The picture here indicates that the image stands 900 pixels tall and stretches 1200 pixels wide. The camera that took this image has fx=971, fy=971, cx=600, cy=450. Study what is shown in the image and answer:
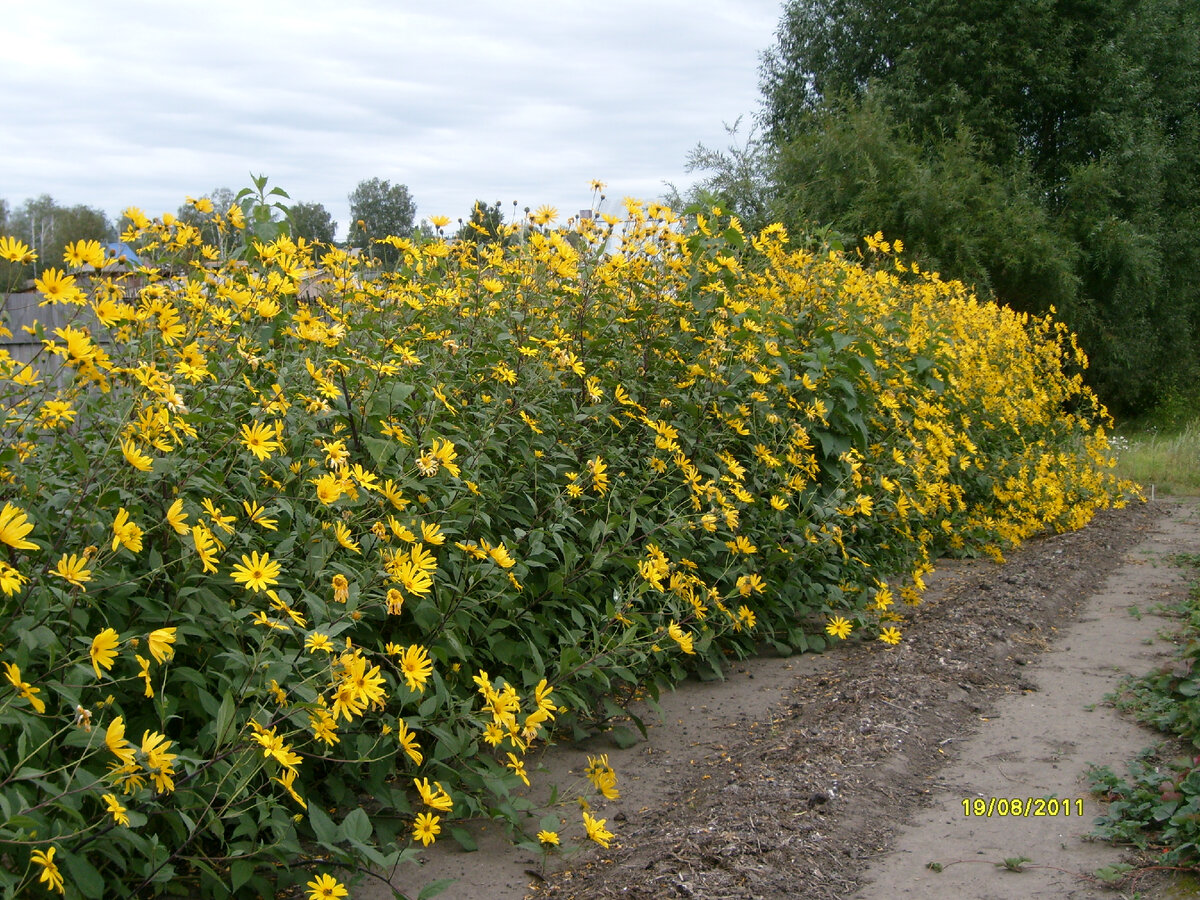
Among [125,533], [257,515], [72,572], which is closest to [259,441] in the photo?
[257,515]

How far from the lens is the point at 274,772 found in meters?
1.87

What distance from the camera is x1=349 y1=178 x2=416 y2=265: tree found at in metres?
3.65

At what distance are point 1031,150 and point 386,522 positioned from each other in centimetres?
1631

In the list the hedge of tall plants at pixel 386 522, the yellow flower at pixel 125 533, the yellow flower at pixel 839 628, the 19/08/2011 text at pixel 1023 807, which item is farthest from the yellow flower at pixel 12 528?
the yellow flower at pixel 839 628

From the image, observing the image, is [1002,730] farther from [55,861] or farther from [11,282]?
[11,282]

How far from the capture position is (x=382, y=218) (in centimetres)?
541

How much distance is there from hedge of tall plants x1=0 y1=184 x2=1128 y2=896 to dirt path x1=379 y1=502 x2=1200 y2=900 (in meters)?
0.15

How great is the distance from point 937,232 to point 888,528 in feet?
23.7

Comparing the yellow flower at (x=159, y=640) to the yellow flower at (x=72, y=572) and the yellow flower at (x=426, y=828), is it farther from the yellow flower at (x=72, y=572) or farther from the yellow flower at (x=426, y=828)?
the yellow flower at (x=426, y=828)

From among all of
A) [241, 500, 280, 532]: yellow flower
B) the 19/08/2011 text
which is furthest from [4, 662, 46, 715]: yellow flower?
the 19/08/2011 text

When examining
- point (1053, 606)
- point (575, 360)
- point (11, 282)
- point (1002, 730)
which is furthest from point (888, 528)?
point (11, 282)

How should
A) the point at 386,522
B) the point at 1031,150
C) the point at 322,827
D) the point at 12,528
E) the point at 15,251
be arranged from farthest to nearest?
1. the point at 1031,150
2. the point at 386,522
3. the point at 322,827
4. the point at 15,251
5. the point at 12,528

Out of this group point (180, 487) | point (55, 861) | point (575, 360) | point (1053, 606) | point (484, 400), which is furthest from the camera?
point (1053, 606)

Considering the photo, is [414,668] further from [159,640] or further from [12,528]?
[12,528]
